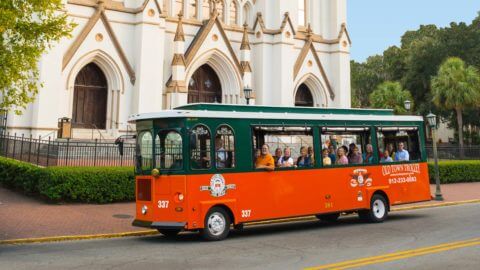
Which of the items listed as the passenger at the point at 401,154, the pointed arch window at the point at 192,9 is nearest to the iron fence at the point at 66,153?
the passenger at the point at 401,154

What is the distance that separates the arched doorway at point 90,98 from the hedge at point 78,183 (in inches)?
419

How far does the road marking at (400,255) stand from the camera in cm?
796

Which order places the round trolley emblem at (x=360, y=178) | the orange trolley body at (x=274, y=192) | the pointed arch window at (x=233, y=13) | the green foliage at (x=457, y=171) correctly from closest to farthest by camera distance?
the orange trolley body at (x=274, y=192) < the round trolley emblem at (x=360, y=178) < the green foliage at (x=457, y=171) < the pointed arch window at (x=233, y=13)

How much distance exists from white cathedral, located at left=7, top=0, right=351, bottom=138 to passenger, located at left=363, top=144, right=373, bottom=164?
16.8 metres

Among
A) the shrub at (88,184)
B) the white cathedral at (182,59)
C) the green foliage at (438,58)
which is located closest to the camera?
the shrub at (88,184)

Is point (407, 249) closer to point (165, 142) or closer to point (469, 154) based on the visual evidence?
point (165, 142)

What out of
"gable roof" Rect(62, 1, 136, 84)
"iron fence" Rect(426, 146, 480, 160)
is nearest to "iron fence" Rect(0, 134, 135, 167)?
"gable roof" Rect(62, 1, 136, 84)

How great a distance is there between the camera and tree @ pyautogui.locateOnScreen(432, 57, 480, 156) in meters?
39.6

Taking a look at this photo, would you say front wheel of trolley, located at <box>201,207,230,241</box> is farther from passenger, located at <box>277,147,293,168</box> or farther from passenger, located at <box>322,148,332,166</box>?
passenger, located at <box>322,148,332,166</box>

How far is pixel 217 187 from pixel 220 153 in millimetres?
784

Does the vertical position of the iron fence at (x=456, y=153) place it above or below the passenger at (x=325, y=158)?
above

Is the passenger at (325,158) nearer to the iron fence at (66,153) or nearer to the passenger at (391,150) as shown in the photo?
the passenger at (391,150)

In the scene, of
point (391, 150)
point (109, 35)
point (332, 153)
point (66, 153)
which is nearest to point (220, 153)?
point (332, 153)

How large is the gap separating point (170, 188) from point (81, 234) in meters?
2.91
